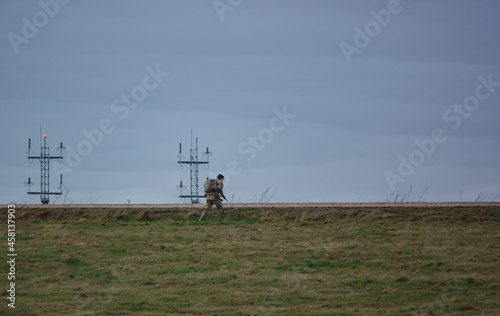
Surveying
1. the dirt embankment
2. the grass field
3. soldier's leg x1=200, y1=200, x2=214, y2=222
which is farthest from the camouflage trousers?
the dirt embankment

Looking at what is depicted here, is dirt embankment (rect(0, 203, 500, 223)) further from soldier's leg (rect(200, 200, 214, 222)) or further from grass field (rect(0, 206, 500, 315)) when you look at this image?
soldier's leg (rect(200, 200, 214, 222))

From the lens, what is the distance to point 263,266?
23.4 metres

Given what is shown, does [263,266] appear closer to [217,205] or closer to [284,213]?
[217,205]

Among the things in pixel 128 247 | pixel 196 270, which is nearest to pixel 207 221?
pixel 128 247

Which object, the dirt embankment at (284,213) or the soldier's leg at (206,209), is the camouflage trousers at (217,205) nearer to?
the soldier's leg at (206,209)

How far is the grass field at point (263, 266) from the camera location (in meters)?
18.9

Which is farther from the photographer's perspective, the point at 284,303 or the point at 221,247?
the point at 221,247

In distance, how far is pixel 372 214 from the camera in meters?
37.0

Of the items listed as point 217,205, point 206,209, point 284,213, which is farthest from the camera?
point 284,213

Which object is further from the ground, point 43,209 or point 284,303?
point 43,209

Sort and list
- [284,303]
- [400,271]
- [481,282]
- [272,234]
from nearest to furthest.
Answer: [284,303] < [481,282] < [400,271] < [272,234]

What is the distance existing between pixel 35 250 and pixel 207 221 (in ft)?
34.5

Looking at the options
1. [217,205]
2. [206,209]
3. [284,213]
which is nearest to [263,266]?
→ [217,205]

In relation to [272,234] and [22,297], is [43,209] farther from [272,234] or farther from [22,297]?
[22,297]
